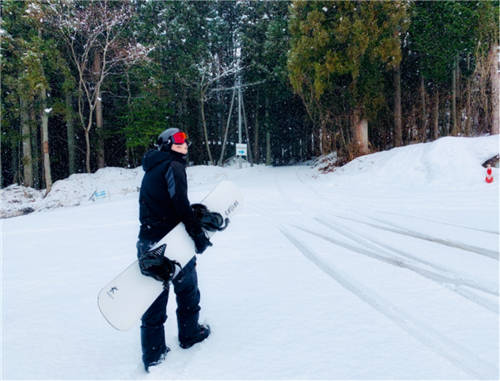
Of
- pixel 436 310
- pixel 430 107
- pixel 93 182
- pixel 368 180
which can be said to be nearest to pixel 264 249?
pixel 436 310

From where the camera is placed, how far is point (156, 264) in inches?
91.7

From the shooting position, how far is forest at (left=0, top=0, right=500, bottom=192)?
15.5m

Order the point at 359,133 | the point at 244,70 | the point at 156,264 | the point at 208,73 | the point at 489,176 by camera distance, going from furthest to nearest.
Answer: the point at 244,70 → the point at 208,73 → the point at 359,133 → the point at 489,176 → the point at 156,264

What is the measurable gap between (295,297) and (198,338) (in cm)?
116

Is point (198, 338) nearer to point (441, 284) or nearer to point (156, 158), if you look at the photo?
point (156, 158)

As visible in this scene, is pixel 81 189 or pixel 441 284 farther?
pixel 81 189

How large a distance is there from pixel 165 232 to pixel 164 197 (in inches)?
11.1

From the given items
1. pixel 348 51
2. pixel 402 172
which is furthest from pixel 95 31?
pixel 402 172

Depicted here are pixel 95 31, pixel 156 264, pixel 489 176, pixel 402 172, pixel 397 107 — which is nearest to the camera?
pixel 156 264

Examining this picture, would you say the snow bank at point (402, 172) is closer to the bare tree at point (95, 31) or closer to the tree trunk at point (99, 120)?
the bare tree at point (95, 31)

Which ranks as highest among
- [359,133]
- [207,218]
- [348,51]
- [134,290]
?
[348,51]

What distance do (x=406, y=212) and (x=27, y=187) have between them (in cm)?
2103

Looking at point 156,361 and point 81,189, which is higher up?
point 81,189

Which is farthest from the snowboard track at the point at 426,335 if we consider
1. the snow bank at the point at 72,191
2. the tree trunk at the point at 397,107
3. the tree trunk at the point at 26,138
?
the tree trunk at the point at 26,138
